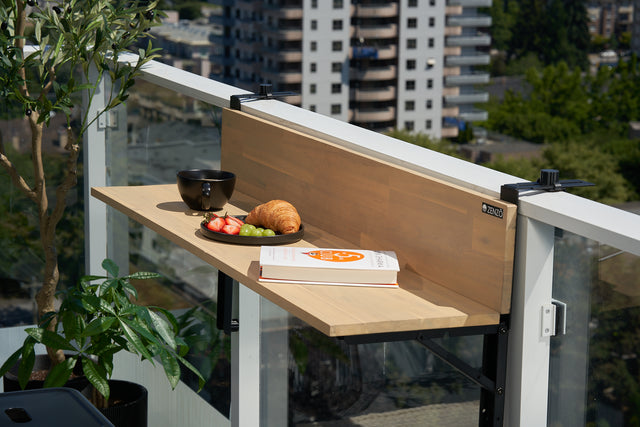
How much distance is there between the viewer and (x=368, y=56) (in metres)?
46.6

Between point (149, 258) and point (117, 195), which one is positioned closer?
point (117, 195)

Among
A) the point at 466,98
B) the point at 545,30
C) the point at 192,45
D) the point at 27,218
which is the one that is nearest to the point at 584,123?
the point at 466,98

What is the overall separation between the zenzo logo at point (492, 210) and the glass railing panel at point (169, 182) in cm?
84

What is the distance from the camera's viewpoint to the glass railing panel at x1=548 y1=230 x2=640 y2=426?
1.08 m

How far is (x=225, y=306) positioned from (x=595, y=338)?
0.88 meters

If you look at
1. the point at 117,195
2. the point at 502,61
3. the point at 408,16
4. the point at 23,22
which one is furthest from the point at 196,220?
the point at 502,61

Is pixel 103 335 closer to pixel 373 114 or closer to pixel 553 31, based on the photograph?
pixel 373 114

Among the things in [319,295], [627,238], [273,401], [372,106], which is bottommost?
[372,106]

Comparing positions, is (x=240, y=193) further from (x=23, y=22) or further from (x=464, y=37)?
(x=464, y=37)

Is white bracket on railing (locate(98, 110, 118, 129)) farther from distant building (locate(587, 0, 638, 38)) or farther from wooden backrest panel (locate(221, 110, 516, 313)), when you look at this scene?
distant building (locate(587, 0, 638, 38))

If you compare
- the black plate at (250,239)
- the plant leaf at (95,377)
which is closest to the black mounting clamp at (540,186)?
the black plate at (250,239)

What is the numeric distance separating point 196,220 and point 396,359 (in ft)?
1.36

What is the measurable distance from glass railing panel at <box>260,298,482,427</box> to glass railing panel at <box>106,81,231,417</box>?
0.49 feet

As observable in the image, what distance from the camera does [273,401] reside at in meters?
1.80
